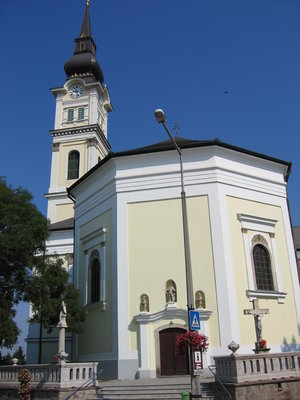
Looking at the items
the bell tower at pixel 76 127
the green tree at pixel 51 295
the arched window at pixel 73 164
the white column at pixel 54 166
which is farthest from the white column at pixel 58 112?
the green tree at pixel 51 295

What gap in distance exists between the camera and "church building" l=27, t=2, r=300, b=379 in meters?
16.4

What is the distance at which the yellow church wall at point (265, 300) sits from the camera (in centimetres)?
1653

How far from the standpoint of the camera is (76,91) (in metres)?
44.3

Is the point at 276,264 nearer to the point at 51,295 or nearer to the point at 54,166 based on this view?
the point at 51,295

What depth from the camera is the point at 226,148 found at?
18.9m

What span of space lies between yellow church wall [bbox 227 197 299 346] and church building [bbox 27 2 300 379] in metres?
0.05

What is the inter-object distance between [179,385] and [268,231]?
8.52 m

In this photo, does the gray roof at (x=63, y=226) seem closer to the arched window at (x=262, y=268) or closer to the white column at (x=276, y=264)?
the arched window at (x=262, y=268)

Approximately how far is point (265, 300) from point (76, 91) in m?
33.8

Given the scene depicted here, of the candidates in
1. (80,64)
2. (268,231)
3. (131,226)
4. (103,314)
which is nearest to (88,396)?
(103,314)

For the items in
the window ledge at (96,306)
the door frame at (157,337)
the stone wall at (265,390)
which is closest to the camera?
the stone wall at (265,390)

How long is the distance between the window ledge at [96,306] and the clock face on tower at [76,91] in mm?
29661

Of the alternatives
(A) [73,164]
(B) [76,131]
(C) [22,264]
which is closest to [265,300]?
(C) [22,264]

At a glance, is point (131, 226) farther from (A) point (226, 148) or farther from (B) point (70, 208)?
(B) point (70, 208)
